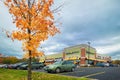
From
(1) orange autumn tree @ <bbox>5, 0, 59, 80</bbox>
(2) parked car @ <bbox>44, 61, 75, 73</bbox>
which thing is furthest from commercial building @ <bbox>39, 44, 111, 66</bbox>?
(1) orange autumn tree @ <bbox>5, 0, 59, 80</bbox>

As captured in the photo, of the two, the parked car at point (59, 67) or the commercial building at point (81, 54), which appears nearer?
the parked car at point (59, 67)

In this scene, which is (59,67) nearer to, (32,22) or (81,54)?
(32,22)

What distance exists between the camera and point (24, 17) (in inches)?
381

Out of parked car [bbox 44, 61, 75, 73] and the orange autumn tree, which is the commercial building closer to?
parked car [bbox 44, 61, 75, 73]

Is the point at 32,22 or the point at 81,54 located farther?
the point at 81,54

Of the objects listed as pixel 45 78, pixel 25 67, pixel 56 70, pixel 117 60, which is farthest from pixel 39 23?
pixel 117 60

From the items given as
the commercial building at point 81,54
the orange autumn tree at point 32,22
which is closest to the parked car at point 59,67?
the orange autumn tree at point 32,22

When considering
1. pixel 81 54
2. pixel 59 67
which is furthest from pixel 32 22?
pixel 81 54

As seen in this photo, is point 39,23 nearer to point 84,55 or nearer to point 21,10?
point 21,10

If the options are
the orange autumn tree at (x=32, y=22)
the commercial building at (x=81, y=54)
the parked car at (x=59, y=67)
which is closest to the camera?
the orange autumn tree at (x=32, y=22)

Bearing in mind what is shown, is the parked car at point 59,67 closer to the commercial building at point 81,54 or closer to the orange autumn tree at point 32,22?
the orange autumn tree at point 32,22

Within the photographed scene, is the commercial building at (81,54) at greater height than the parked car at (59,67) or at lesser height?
greater

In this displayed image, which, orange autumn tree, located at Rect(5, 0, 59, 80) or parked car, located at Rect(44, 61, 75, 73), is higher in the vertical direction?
orange autumn tree, located at Rect(5, 0, 59, 80)

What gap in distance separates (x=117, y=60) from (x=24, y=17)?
153 m
